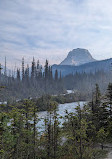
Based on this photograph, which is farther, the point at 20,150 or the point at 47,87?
the point at 47,87

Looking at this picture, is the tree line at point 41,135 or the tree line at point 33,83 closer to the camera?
the tree line at point 41,135

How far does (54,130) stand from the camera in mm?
9414

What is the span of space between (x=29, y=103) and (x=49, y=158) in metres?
4.07

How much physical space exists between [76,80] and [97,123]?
271 ft

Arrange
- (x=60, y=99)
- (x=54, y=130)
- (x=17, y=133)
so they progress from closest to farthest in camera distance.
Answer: (x=17, y=133)
(x=54, y=130)
(x=60, y=99)

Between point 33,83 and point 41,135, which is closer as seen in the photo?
point 41,135

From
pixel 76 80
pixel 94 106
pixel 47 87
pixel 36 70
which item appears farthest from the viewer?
pixel 76 80

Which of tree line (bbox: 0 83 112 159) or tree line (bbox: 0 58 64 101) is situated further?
tree line (bbox: 0 58 64 101)

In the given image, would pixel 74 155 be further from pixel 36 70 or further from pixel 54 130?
pixel 36 70

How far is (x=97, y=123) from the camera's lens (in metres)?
13.5

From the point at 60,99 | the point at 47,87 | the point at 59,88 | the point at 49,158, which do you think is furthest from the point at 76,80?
the point at 49,158

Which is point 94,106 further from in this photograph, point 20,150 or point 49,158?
point 20,150

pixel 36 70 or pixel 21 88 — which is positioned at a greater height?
pixel 36 70

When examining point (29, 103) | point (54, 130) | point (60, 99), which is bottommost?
point (60, 99)
